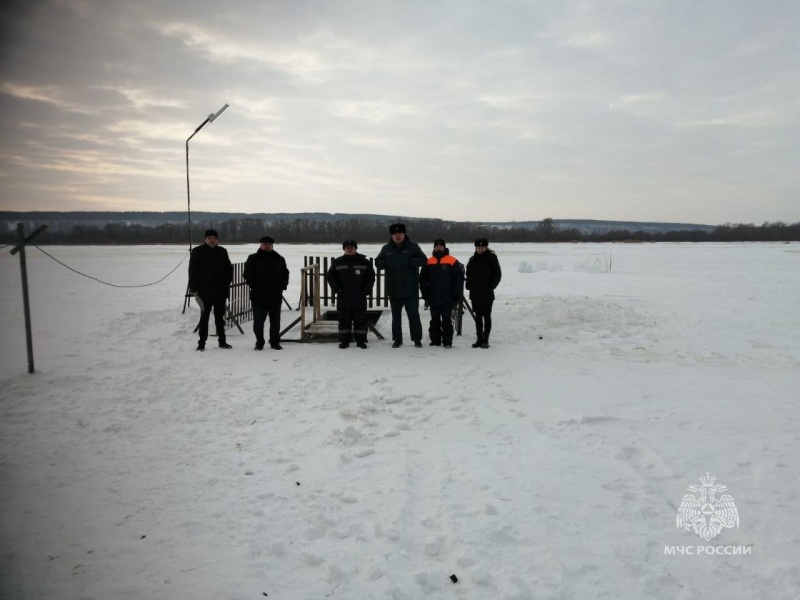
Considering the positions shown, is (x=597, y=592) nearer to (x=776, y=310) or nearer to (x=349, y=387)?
(x=349, y=387)

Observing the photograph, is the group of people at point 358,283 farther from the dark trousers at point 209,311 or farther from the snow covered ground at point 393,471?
the snow covered ground at point 393,471

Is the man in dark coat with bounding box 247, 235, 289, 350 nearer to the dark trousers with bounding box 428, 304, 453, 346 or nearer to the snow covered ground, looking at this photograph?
the snow covered ground

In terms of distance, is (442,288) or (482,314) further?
(482,314)

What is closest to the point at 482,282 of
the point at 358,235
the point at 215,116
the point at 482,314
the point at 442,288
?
the point at 482,314

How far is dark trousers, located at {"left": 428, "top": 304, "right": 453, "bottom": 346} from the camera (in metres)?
7.99

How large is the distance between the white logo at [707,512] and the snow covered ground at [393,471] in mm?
62

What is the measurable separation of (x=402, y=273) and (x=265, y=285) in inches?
89.1

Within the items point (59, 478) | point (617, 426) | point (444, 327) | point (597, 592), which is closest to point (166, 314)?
point (444, 327)

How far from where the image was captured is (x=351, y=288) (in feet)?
25.7

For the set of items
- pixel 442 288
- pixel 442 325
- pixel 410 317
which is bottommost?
pixel 442 325

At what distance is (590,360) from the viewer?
721cm

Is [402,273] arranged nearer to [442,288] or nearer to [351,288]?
[442,288]

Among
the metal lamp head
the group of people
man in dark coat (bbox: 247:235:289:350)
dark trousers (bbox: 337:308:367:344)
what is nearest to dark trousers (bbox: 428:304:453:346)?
the group of people

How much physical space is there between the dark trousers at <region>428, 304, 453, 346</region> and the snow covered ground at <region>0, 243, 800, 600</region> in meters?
0.59
